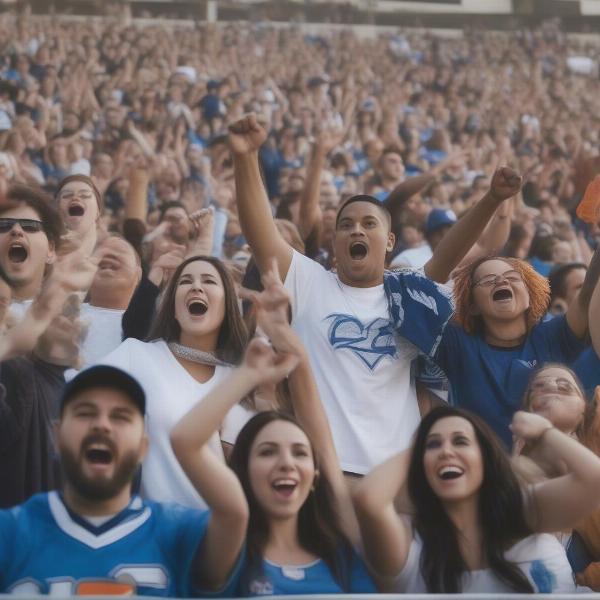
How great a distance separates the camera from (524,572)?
10.5 feet

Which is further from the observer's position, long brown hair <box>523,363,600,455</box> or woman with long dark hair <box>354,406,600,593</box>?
long brown hair <box>523,363,600,455</box>

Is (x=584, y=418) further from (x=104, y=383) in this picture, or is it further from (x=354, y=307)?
(x=104, y=383)

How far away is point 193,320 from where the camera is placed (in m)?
3.87

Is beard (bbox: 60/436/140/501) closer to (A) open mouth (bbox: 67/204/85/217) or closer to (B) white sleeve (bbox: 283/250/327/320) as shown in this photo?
(B) white sleeve (bbox: 283/250/327/320)

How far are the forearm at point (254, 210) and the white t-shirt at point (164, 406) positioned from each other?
41 centimetres

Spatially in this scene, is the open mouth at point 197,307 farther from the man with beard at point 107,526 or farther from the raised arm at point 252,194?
the man with beard at point 107,526

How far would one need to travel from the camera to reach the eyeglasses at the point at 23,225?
410 centimetres

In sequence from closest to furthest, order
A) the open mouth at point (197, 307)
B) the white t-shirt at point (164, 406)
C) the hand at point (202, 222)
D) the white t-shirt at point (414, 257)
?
the white t-shirt at point (164, 406) < the open mouth at point (197, 307) < the hand at point (202, 222) < the white t-shirt at point (414, 257)

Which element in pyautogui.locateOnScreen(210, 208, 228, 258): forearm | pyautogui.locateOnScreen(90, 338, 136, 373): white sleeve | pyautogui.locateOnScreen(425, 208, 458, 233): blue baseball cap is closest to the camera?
pyautogui.locateOnScreen(90, 338, 136, 373): white sleeve

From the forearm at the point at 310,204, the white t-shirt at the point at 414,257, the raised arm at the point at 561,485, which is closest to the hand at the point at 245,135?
the raised arm at the point at 561,485

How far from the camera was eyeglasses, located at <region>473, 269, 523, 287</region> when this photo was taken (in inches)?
169

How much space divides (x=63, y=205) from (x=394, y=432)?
5.68 ft

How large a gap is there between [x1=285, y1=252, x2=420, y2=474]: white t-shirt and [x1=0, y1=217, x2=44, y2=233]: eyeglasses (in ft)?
2.62

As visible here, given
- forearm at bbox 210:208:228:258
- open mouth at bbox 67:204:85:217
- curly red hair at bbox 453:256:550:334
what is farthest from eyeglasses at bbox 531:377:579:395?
forearm at bbox 210:208:228:258
